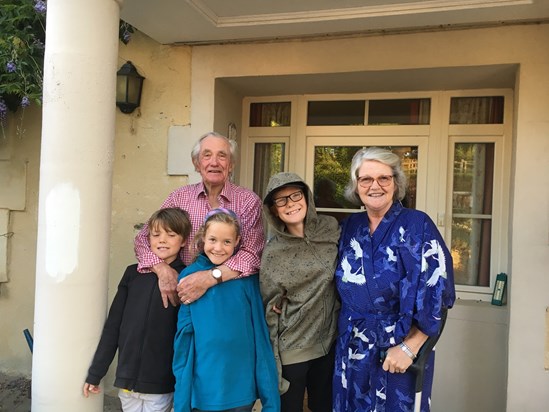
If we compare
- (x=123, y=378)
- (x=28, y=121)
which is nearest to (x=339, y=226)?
(x=123, y=378)

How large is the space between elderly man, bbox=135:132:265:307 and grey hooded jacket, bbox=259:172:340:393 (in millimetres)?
124

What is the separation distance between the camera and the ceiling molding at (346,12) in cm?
272

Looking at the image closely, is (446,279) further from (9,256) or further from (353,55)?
(9,256)

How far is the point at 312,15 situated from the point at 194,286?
6.41ft

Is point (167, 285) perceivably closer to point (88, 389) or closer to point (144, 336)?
point (144, 336)

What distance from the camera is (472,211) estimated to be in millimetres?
3543

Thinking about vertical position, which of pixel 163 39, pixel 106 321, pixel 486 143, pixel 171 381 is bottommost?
pixel 171 381

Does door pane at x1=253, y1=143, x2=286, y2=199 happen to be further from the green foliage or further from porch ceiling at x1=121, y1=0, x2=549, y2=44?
the green foliage

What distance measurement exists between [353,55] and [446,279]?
6.22 ft

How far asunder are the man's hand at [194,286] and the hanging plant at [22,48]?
2152 mm

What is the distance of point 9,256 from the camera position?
402 centimetres

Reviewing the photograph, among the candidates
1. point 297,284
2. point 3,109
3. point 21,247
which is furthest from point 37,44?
point 297,284

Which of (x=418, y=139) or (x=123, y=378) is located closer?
(x=123, y=378)

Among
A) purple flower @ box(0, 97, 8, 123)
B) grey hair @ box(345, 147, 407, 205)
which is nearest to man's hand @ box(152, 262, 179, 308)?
grey hair @ box(345, 147, 407, 205)
